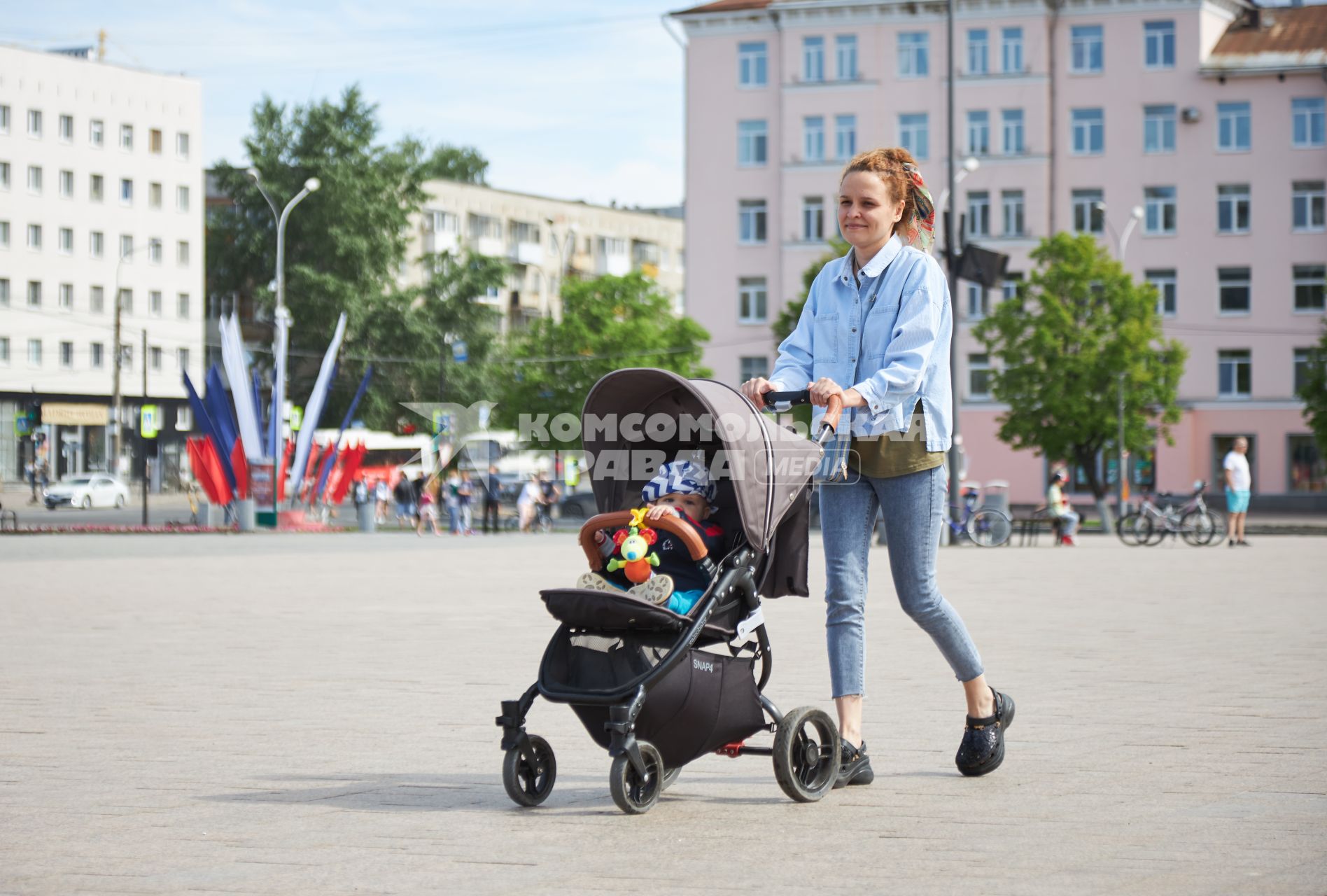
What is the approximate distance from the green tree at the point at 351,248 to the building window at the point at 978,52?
22.6 m

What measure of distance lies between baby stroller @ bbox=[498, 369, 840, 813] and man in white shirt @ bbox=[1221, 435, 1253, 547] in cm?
2371

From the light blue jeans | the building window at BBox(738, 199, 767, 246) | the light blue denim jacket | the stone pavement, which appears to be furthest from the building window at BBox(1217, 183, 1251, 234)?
the light blue jeans

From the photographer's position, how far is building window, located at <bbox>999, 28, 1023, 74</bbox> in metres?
60.6

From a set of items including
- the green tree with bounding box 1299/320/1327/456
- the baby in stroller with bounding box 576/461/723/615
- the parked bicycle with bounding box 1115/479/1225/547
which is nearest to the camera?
the baby in stroller with bounding box 576/461/723/615

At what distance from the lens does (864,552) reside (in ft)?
19.0

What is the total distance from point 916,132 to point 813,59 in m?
4.85

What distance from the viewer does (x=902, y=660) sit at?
980 centimetres

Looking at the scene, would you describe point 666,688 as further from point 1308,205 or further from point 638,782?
point 1308,205

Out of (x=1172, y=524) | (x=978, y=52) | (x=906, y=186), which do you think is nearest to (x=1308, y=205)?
(x=978, y=52)

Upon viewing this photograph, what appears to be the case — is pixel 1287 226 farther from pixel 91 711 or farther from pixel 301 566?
pixel 91 711

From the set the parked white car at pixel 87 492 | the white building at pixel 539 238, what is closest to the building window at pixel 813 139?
the white building at pixel 539 238

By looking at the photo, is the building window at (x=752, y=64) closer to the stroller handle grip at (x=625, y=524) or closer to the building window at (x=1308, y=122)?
the building window at (x=1308, y=122)

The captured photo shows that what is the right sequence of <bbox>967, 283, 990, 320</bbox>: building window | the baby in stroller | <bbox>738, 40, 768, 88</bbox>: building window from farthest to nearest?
<bbox>738, 40, 768, 88</bbox>: building window → <bbox>967, 283, 990, 320</bbox>: building window → the baby in stroller

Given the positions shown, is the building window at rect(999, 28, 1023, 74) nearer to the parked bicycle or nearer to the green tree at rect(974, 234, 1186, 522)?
the green tree at rect(974, 234, 1186, 522)
